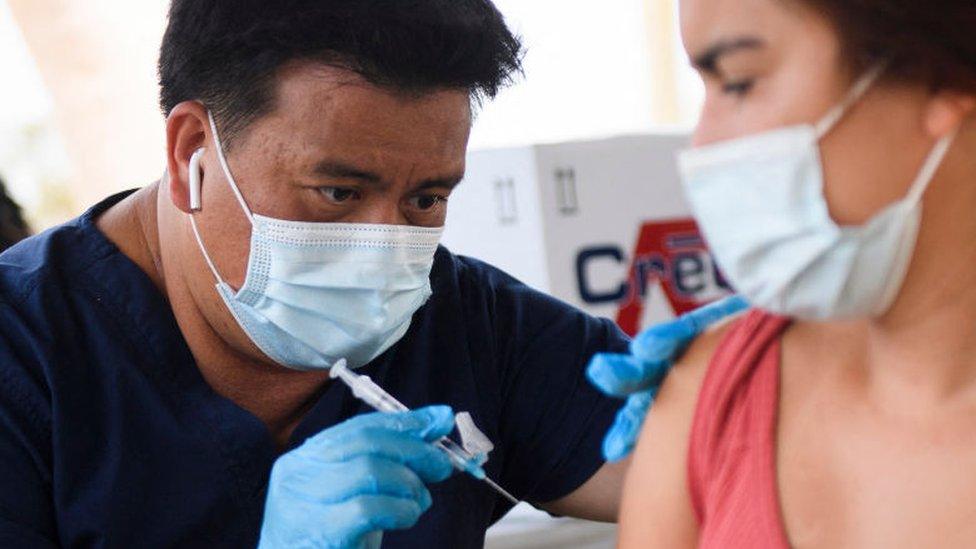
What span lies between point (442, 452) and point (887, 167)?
64 centimetres

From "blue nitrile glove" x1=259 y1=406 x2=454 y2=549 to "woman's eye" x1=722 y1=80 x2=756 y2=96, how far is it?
1.76 feet

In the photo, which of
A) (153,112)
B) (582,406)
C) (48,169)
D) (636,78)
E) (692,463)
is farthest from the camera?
(48,169)

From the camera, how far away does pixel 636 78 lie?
14.1 ft

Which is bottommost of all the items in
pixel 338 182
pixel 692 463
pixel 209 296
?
pixel 692 463

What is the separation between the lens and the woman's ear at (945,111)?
938mm

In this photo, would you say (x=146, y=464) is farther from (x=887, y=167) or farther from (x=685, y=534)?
(x=887, y=167)

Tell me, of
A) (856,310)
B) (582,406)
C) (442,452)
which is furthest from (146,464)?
(856,310)

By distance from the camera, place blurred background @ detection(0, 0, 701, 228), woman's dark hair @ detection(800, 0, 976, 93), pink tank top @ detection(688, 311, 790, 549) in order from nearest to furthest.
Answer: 1. woman's dark hair @ detection(800, 0, 976, 93)
2. pink tank top @ detection(688, 311, 790, 549)
3. blurred background @ detection(0, 0, 701, 228)

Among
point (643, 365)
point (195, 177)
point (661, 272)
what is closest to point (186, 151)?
point (195, 177)

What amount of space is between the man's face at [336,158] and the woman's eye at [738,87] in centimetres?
50

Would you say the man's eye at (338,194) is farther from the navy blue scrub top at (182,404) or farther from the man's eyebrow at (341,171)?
the navy blue scrub top at (182,404)

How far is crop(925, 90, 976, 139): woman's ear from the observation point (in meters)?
0.94

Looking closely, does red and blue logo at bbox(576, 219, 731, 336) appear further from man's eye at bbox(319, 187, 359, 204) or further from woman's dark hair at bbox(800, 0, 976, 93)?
woman's dark hair at bbox(800, 0, 976, 93)

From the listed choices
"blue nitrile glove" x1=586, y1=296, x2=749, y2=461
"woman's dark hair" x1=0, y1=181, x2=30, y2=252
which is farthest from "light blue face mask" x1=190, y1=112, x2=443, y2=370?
"woman's dark hair" x1=0, y1=181, x2=30, y2=252
